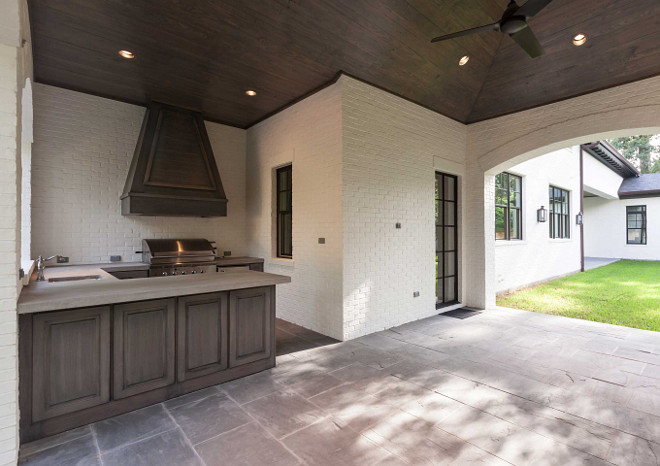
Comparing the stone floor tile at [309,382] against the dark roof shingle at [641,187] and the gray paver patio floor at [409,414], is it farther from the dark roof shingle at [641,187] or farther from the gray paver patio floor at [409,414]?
the dark roof shingle at [641,187]

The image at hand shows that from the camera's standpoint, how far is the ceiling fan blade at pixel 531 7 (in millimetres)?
2553

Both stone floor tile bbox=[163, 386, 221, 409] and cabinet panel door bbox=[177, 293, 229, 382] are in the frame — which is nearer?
stone floor tile bbox=[163, 386, 221, 409]

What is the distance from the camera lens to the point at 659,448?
214cm

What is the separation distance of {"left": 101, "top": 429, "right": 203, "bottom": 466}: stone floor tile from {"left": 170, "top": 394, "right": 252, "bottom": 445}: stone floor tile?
0.09 metres

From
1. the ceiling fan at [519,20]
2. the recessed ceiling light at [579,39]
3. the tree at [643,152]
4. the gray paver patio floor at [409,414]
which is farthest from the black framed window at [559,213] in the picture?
the tree at [643,152]

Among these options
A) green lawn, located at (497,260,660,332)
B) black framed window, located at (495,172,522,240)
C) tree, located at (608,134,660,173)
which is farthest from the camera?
tree, located at (608,134,660,173)

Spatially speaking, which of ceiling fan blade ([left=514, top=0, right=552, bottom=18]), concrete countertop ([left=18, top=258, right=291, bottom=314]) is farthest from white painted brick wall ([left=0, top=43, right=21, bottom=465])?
ceiling fan blade ([left=514, top=0, right=552, bottom=18])

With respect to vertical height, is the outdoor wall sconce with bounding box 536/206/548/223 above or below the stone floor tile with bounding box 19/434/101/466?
above

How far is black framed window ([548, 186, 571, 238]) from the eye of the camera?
9656 mm

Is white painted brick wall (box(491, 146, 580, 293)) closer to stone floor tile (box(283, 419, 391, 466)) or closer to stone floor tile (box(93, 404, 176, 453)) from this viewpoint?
stone floor tile (box(283, 419, 391, 466))

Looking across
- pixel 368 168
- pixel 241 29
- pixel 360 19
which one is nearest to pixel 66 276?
pixel 241 29

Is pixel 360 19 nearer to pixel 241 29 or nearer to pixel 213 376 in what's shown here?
pixel 241 29

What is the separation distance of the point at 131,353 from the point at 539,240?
30.5 feet

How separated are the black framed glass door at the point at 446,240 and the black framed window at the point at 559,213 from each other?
5.24m
